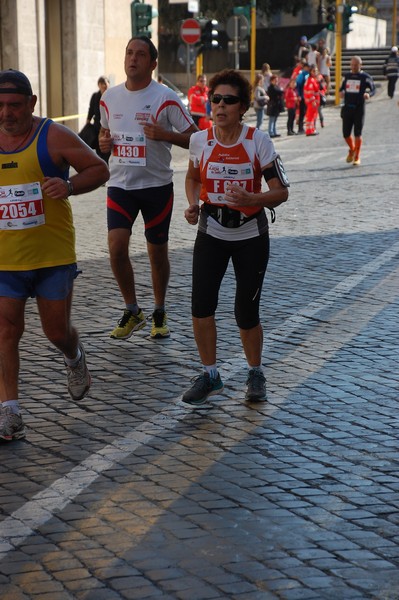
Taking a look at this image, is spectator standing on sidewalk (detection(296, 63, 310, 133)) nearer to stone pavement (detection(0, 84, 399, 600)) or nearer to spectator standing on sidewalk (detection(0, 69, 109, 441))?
stone pavement (detection(0, 84, 399, 600))

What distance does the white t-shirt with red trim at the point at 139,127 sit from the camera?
782 cm

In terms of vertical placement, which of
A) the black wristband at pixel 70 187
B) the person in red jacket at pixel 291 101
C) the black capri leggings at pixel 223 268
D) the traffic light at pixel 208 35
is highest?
the traffic light at pixel 208 35

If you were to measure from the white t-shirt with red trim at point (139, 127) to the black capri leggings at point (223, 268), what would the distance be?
1674 mm

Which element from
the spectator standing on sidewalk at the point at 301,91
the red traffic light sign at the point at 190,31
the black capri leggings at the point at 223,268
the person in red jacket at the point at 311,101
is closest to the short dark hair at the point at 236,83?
the black capri leggings at the point at 223,268

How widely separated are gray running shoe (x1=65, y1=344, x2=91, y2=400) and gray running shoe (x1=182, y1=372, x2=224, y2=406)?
1.71 ft

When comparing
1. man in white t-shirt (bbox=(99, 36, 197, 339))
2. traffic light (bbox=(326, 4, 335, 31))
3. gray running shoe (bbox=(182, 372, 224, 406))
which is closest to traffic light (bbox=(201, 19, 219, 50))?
traffic light (bbox=(326, 4, 335, 31))

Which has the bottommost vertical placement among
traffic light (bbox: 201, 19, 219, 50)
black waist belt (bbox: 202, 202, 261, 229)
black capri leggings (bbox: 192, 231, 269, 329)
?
black capri leggings (bbox: 192, 231, 269, 329)

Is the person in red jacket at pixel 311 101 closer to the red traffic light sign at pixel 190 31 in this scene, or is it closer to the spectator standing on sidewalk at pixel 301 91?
the spectator standing on sidewalk at pixel 301 91

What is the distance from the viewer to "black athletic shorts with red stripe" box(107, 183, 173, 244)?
7.95 metres

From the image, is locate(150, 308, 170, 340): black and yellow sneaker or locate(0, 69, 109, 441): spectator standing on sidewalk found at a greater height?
locate(0, 69, 109, 441): spectator standing on sidewalk

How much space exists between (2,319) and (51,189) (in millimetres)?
702

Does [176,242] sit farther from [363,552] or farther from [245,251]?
[363,552]

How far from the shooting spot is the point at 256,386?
640 centimetres

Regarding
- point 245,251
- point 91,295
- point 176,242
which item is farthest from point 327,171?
point 245,251
